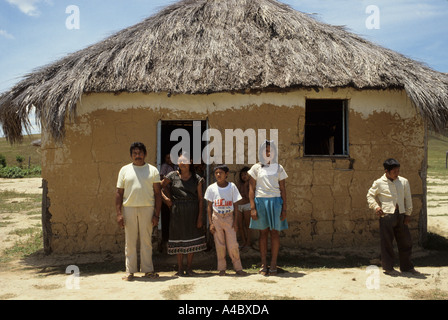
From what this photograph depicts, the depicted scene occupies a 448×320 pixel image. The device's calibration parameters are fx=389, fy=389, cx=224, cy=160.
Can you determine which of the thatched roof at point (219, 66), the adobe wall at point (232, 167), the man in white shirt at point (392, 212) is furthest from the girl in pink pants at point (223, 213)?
the man in white shirt at point (392, 212)

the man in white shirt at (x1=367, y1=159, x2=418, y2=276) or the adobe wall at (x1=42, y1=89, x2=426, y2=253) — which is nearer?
the man in white shirt at (x1=367, y1=159, x2=418, y2=276)

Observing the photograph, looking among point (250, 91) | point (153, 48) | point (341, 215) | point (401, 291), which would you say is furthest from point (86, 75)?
point (401, 291)

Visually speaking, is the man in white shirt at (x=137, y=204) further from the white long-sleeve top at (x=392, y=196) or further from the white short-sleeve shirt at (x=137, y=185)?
the white long-sleeve top at (x=392, y=196)

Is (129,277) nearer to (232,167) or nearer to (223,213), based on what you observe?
(223,213)

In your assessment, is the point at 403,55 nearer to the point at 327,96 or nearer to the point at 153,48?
the point at 327,96

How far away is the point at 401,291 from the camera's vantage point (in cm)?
403

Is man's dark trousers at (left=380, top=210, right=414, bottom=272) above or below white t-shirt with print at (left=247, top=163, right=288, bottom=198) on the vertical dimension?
below

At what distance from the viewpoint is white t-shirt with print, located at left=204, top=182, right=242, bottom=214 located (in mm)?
4566

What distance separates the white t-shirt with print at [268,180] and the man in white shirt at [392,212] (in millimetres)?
1174

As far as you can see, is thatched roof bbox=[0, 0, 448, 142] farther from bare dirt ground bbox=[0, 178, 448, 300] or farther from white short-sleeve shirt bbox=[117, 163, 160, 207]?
bare dirt ground bbox=[0, 178, 448, 300]

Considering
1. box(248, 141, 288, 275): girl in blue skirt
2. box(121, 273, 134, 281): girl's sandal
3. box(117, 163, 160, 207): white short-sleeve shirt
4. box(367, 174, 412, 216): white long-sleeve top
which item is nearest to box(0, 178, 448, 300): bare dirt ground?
box(121, 273, 134, 281): girl's sandal

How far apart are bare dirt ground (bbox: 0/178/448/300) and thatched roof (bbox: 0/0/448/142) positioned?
190 cm

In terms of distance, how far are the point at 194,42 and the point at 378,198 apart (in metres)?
3.65

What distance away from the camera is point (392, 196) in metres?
4.63
